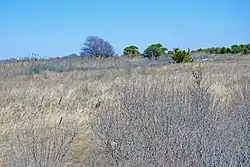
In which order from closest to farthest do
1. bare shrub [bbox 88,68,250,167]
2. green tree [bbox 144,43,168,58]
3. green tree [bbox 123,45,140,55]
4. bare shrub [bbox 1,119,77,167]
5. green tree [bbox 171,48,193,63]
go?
bare shrub [bbox 88,68,250,167] → bare shrub [bbox 1,119,77,167] → green tree [bbox 171,48,193,63] → green tree [bbox 144,43,168,58] → green tree [bbox 123,45,140,55]

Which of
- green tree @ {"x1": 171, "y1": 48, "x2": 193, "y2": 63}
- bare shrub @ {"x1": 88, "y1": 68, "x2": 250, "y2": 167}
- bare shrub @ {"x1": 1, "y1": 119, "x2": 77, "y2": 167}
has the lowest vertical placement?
bare shrub @ {"x1": 1, "y1": 119, "x2": 77, "y2": 167}

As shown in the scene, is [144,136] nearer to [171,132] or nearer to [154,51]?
[171,132]

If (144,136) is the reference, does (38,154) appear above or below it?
below

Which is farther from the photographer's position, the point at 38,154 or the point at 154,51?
the point at 154,51

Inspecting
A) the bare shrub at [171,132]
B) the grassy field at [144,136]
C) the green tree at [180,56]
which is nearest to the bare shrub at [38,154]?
the grassy field at [144,136]

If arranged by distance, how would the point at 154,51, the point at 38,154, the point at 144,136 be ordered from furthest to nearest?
the point at 154,51, the point at 144,136, the point at 38,154

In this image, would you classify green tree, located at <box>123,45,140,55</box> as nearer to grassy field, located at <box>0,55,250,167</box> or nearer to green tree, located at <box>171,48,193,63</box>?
green tree, located at <box>171,48,193,63</box>

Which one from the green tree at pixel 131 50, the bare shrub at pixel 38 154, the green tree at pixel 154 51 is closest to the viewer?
the bare shrub at pixel 38 154

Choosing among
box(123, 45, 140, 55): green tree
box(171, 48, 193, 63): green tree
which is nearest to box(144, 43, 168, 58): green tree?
box(123, 45, 140, 55): green tree

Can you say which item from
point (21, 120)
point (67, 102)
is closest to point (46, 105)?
point (67, 102)

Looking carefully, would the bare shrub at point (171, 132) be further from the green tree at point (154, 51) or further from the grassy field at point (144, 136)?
the green tree at point (154, 51)

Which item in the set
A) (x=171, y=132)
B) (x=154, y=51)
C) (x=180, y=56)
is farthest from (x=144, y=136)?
(x=154, y=51)

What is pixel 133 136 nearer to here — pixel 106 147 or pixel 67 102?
pixel 106 147

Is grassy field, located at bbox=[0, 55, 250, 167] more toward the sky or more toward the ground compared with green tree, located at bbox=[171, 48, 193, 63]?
more toward the ground
